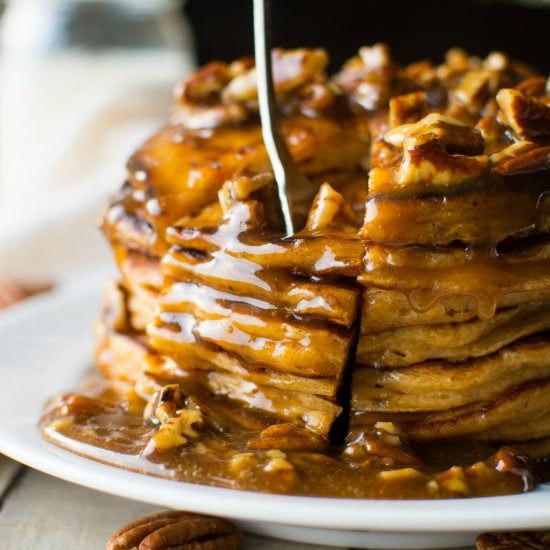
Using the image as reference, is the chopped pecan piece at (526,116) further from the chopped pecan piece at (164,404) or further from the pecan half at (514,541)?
the chopped pecan piece at (164,404)

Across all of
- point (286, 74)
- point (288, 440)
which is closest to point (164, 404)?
point (288, 440)

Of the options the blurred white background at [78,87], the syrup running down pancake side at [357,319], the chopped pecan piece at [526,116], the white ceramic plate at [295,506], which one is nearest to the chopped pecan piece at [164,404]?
the syrup running down pancake side at [357,319]

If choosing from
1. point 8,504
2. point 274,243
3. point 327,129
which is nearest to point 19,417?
point 8,504

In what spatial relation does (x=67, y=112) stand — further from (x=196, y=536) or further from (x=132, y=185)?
(x=196, y=536)

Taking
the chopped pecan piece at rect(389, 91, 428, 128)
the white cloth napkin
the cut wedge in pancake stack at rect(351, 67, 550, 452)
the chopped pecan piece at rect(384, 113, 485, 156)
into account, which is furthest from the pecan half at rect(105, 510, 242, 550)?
the white cloth napkin

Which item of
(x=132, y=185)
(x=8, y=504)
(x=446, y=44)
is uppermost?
(x=132, y=185)

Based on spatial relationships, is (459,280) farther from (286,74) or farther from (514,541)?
(286,74)
